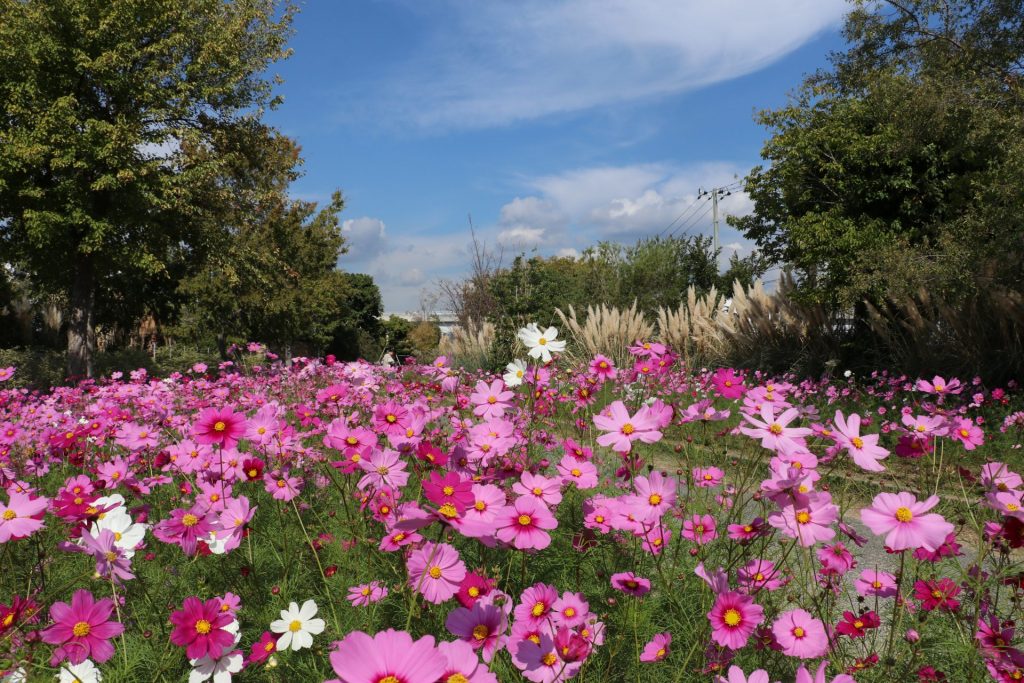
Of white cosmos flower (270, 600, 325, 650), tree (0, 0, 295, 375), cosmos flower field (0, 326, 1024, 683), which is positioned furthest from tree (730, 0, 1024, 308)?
tree (0, 0, 295, 375)

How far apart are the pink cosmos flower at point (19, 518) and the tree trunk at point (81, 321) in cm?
1583

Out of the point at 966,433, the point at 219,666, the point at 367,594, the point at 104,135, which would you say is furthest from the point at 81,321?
the point at 966,433

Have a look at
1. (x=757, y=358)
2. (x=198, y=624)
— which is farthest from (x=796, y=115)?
(x=198, y=624)

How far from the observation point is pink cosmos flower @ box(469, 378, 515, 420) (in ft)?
7.11

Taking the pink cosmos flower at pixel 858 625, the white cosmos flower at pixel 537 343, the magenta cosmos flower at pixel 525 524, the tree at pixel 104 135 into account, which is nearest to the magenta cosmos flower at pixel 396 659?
the magenta cosmos flower at pixel 525 524

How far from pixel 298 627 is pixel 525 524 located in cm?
57

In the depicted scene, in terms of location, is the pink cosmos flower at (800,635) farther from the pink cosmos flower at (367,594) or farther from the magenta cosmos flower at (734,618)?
the pink cosmos flower at (367,594)

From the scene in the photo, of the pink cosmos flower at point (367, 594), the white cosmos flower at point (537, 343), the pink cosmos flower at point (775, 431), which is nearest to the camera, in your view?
the pink cosmos flower at point (775, 431)

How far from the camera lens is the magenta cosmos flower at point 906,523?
123 centimetres

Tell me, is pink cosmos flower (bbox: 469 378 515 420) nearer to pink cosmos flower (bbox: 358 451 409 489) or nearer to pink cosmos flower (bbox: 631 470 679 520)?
pink cosmos flower (bbox: 358 451 409 489)

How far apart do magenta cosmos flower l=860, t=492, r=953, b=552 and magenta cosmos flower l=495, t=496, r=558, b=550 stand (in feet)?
2.08

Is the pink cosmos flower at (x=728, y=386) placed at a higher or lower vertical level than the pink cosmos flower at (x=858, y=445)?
higher

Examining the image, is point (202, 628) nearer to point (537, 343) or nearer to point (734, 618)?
point (734, 618)

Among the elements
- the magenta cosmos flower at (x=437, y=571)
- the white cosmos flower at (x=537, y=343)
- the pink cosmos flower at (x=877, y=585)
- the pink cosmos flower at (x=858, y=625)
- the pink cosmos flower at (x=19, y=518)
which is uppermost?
the white cosmos flower at (x=537, y=343)
